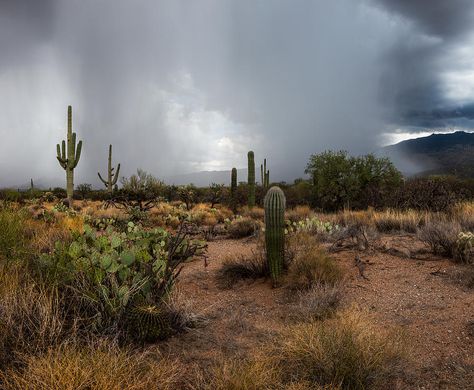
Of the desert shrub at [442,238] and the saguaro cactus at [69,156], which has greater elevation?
the saguaro cactus at [69,156]

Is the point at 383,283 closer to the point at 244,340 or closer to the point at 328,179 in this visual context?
the point at 244,340

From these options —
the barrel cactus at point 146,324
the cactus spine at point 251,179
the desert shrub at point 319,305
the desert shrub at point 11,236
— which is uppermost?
the cactus spine at point 251,179

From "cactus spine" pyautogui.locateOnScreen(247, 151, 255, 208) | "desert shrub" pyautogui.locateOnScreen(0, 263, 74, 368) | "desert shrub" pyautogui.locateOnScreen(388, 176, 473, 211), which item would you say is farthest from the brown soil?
"cactus spine" pyautogui.locateOnScreen(247, 151, 255, 208)

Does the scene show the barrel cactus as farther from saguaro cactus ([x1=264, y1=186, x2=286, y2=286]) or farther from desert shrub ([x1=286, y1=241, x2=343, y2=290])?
saguaro cactus ([x1=264, y1=186, x2=286, y2=286])

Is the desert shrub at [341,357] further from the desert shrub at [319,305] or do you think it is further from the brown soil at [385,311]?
the desert shrub at [319,305]

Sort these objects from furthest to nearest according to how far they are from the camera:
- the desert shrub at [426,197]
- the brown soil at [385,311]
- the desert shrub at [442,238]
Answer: the desert shrub at [426,197] < the desert shrub at [442,238] < the brown soil at [385,311]

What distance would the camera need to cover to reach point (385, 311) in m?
5.43

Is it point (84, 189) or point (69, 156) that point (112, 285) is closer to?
point (69, 156)

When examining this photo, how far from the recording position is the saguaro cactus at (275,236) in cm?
701

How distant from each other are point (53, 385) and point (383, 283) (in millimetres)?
5434

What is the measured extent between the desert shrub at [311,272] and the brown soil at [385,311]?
25cm

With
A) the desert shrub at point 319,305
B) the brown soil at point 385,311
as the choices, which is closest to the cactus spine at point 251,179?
the brown soil at point 385,311

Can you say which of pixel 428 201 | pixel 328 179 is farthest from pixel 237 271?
pixel 328 179

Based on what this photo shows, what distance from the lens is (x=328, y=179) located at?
2398cm
